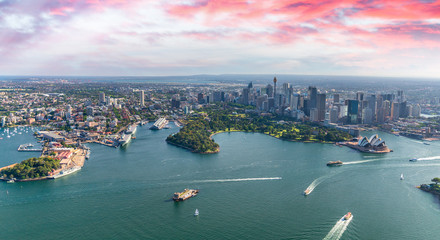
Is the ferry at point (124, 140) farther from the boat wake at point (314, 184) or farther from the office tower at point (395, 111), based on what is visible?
the office tower at point (395, 111)

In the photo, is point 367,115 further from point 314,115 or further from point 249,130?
point 249,130

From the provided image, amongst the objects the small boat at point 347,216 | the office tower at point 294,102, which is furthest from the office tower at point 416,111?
the small boat at point 347,216

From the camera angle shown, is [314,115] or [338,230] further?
[314,115]

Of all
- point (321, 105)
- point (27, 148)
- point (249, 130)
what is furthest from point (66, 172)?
point (321, 105)

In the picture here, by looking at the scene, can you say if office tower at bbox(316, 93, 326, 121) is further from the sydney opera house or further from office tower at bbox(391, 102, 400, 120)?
the sydney opera house

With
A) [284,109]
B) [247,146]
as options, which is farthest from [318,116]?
[247,146]

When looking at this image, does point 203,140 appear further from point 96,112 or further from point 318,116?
point 96,112
